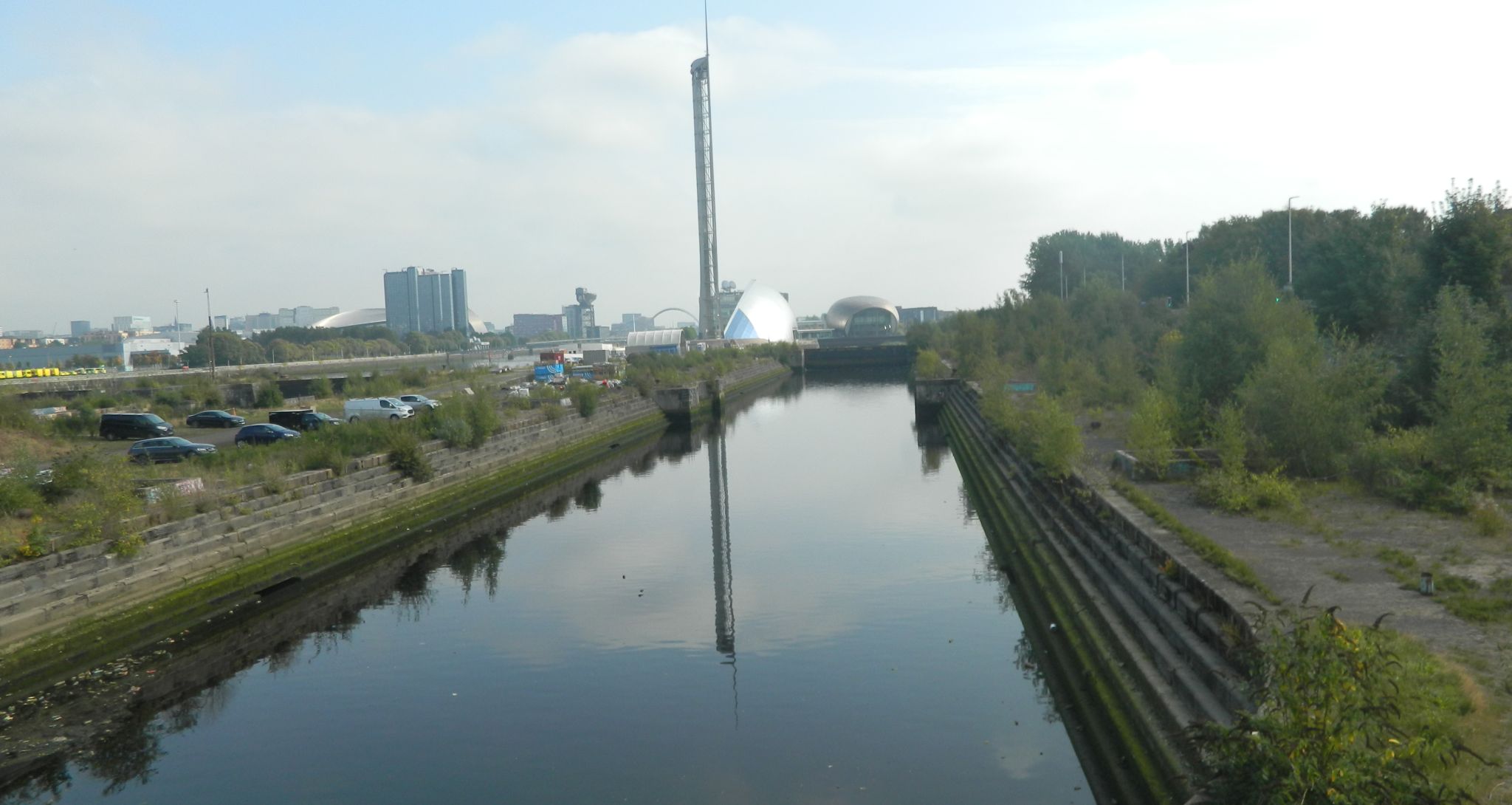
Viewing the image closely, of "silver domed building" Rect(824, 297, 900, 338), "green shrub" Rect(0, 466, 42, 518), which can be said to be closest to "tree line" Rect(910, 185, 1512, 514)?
"green shrub" Rect(0, 466, 42, 518)

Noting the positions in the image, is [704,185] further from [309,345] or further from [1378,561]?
[1378,561]

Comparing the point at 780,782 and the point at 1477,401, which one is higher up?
the point at 1477,401

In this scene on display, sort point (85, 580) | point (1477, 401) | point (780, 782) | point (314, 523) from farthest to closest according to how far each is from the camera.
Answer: point (314, 523)
point (1477, 401)
point (85, 580)
point (780, 782)

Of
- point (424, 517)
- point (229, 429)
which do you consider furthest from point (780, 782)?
point (229, 429)

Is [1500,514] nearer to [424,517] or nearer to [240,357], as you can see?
[424,517]

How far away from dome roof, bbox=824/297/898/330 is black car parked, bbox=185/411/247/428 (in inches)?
4606

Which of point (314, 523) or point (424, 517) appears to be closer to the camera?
point (314, 523)

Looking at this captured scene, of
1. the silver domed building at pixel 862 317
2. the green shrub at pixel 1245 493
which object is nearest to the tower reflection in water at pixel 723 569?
the green shrub at pixel 1245 493

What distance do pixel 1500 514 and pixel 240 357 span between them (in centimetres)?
8339

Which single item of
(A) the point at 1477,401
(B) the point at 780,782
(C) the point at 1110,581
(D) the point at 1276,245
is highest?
(D) the point at 1276,245

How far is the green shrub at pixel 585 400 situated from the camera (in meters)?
34.1

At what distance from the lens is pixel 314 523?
17922mm

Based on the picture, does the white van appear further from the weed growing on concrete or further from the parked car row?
the weed growing on concrete

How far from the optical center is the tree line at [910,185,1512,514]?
13.8 m
